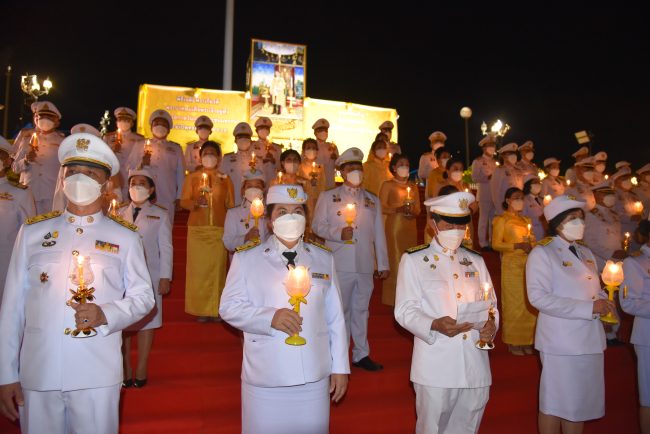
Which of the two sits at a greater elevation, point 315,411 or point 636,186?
point 636,186

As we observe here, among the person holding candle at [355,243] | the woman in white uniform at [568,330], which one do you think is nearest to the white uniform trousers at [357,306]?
the person holding candle at [355,243]

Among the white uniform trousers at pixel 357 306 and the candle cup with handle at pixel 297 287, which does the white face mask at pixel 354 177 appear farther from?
the candle cup with handle at pixel 297 287

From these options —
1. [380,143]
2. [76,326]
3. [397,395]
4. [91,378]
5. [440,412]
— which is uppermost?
[380,143]

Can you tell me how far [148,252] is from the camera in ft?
17.4

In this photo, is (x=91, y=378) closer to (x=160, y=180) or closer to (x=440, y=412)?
(x=440, y=412)

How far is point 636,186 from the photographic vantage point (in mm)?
10633

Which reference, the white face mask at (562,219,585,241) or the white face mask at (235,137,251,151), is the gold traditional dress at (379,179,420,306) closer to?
the white face mask at (235,137,251,151)

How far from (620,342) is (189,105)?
12238 millimetres

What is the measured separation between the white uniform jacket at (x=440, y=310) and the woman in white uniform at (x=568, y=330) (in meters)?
0.75

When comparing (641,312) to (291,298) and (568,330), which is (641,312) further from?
(291,298)

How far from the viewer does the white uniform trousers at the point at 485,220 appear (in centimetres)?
1000

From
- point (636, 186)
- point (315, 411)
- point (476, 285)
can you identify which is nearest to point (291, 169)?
point (476, 285)

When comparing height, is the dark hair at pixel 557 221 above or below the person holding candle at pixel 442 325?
above

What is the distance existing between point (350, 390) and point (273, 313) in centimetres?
245
